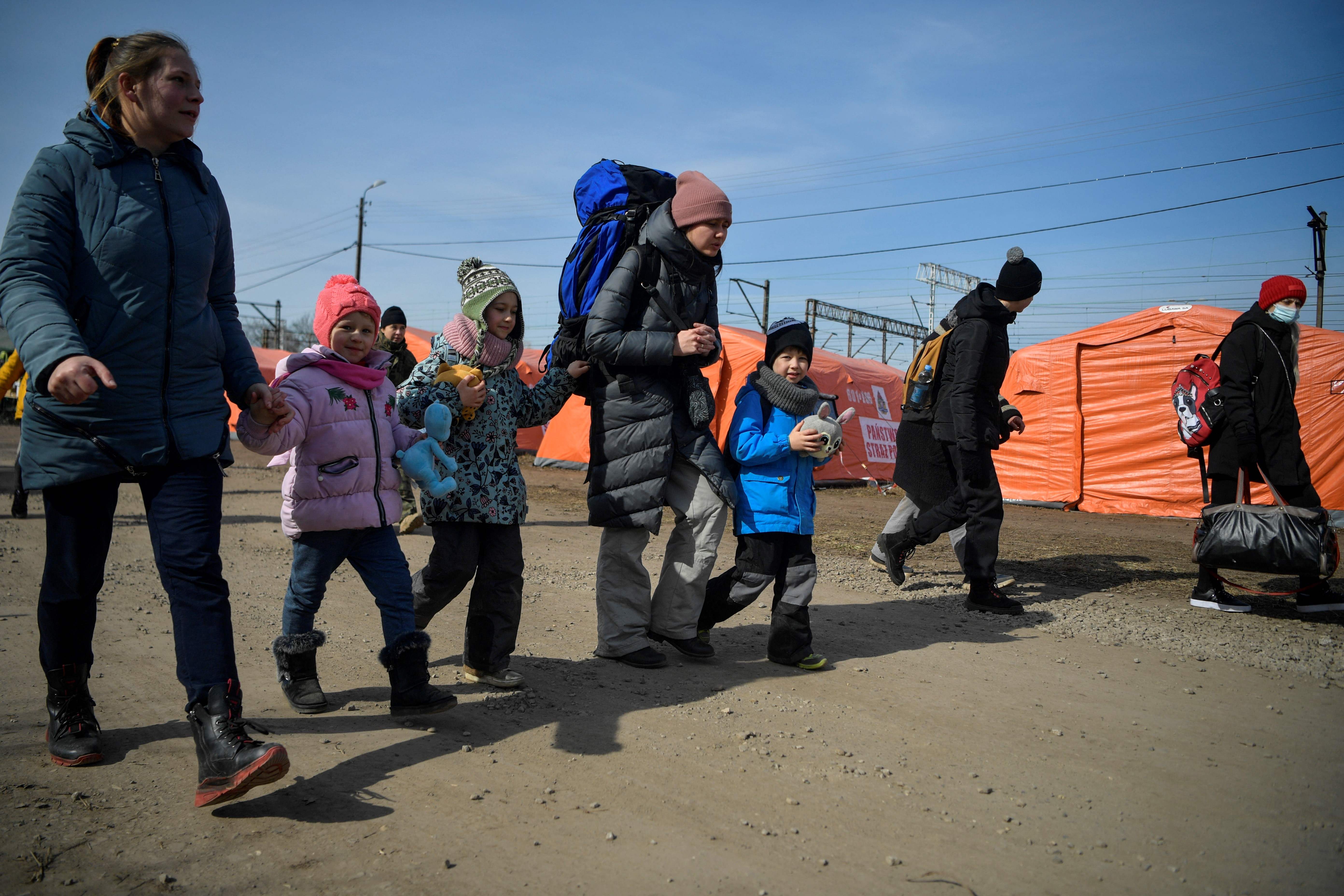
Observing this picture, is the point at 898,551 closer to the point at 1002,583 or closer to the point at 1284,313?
the point at 1002,583

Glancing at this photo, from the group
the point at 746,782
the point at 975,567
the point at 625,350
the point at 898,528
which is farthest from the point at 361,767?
the point at 898,528

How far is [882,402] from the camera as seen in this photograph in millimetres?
16953

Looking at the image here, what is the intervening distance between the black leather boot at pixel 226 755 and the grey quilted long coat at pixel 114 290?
703 millimetres

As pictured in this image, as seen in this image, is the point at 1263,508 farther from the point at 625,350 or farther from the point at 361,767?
the point at 361,767

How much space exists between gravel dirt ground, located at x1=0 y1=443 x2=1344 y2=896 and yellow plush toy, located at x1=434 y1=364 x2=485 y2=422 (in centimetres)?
114

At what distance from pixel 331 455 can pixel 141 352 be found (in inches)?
31.9

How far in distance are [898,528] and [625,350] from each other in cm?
332

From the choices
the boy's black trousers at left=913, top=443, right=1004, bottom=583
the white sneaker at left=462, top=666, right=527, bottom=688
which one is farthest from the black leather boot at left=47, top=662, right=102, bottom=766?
the boy's black trousers at left=913, top=443, right=1004, bottom=583

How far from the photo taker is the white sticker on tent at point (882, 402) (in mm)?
16812

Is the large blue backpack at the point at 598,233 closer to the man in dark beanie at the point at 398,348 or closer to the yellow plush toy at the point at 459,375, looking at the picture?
the yellow plush toy at the point at 459,375

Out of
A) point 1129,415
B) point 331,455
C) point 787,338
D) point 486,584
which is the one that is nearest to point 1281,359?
point 787,338

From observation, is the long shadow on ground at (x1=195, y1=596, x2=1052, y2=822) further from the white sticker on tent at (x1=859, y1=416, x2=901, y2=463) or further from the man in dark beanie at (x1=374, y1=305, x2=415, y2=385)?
the white sticker on tent at (x1=859, y1=416, x2=901, y2=463)

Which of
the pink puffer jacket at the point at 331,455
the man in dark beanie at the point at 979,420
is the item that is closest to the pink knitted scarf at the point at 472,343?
the pink puffer jacket at the point at 331,455

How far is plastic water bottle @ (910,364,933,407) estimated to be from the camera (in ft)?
19.7
